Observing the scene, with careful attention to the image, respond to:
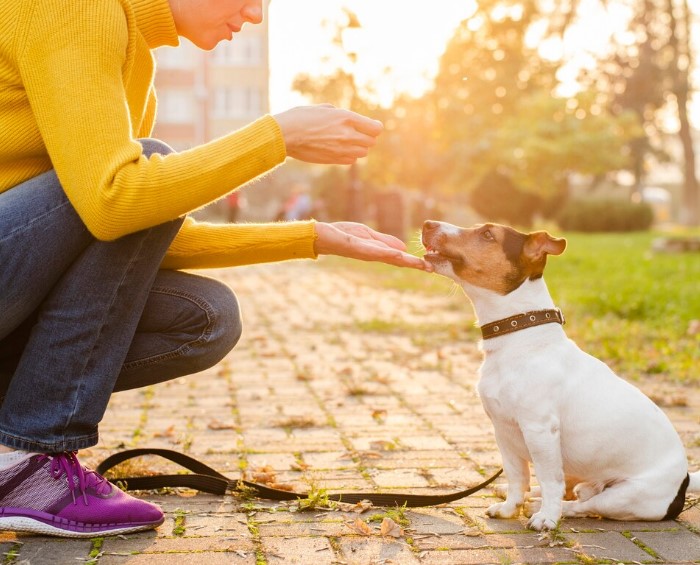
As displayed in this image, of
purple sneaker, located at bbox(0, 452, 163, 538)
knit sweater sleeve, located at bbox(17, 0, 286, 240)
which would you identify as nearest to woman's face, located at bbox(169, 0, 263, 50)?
knit sweater sleeve, located at bbox(17, 0, 286, 240)

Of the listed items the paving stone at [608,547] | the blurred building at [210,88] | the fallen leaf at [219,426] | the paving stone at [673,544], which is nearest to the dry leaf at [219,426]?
the fallen leaf at [219,426]

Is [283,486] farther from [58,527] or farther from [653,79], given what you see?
[653,79]

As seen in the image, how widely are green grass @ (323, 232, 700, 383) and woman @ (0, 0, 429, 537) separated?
389 cm

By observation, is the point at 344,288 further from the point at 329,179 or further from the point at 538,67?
the point at 329,179

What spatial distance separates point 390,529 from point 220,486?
27.6 inches

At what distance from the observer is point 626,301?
9.34 metres

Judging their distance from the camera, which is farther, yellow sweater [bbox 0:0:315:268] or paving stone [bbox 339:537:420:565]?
paving stone [bbox 339:537:420:565]

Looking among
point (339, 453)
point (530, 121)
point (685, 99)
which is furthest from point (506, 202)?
point (339, 453)

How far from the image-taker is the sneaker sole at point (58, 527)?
2875 millimetres

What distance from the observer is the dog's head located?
3.43 meters

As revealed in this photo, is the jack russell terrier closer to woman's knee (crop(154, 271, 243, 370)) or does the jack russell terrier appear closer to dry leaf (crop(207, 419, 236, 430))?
woman's knee (crop(154, 271, 243, 370))

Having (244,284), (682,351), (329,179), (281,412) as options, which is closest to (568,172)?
(329,179)

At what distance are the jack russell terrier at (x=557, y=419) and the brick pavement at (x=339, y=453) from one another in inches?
3.9

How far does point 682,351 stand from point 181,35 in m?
5.04
